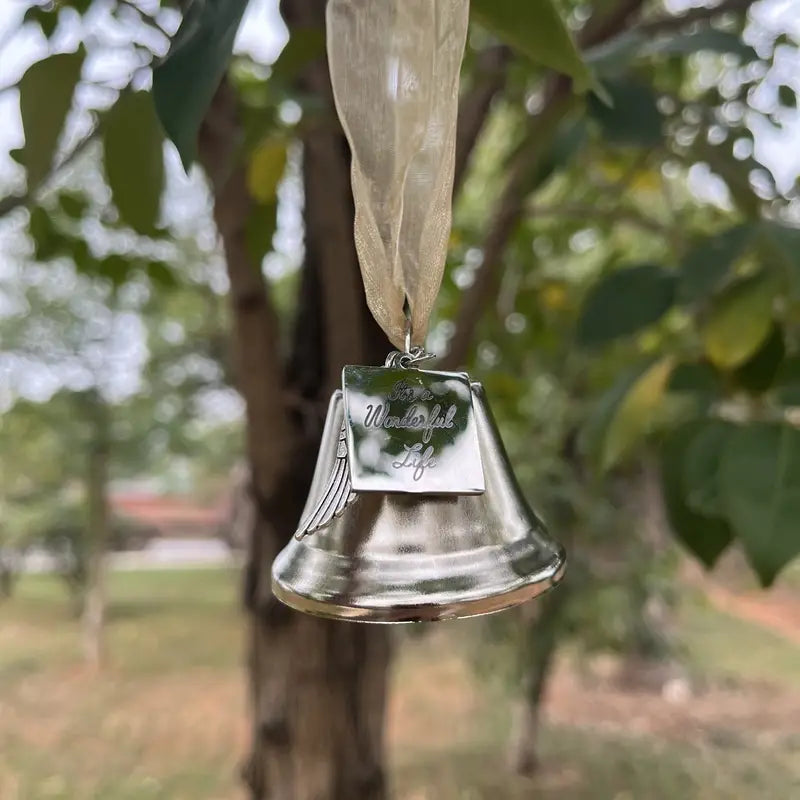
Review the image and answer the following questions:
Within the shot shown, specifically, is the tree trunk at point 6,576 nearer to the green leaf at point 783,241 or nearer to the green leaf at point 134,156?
the green leaf at point 134,156

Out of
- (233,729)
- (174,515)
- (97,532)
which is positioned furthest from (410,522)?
(174,515)

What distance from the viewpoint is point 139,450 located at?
1.77 m

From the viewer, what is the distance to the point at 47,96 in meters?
0.33

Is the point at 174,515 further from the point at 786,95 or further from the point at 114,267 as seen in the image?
the point at 786,95

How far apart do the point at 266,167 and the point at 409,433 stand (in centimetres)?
33

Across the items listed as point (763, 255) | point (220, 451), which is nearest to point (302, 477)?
point (763, 255)

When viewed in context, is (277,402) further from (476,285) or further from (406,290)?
(406,290)

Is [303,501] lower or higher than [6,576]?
higher

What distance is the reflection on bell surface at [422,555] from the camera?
234 millimetres

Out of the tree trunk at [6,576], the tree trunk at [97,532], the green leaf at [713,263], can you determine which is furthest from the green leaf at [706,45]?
the tree trunk at [6,576]

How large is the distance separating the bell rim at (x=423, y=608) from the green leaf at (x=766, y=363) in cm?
28

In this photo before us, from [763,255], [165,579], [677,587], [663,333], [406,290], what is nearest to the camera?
[406,290]

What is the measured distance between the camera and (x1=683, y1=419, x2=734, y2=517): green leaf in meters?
0.42

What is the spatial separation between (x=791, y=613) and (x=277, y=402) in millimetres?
1781
